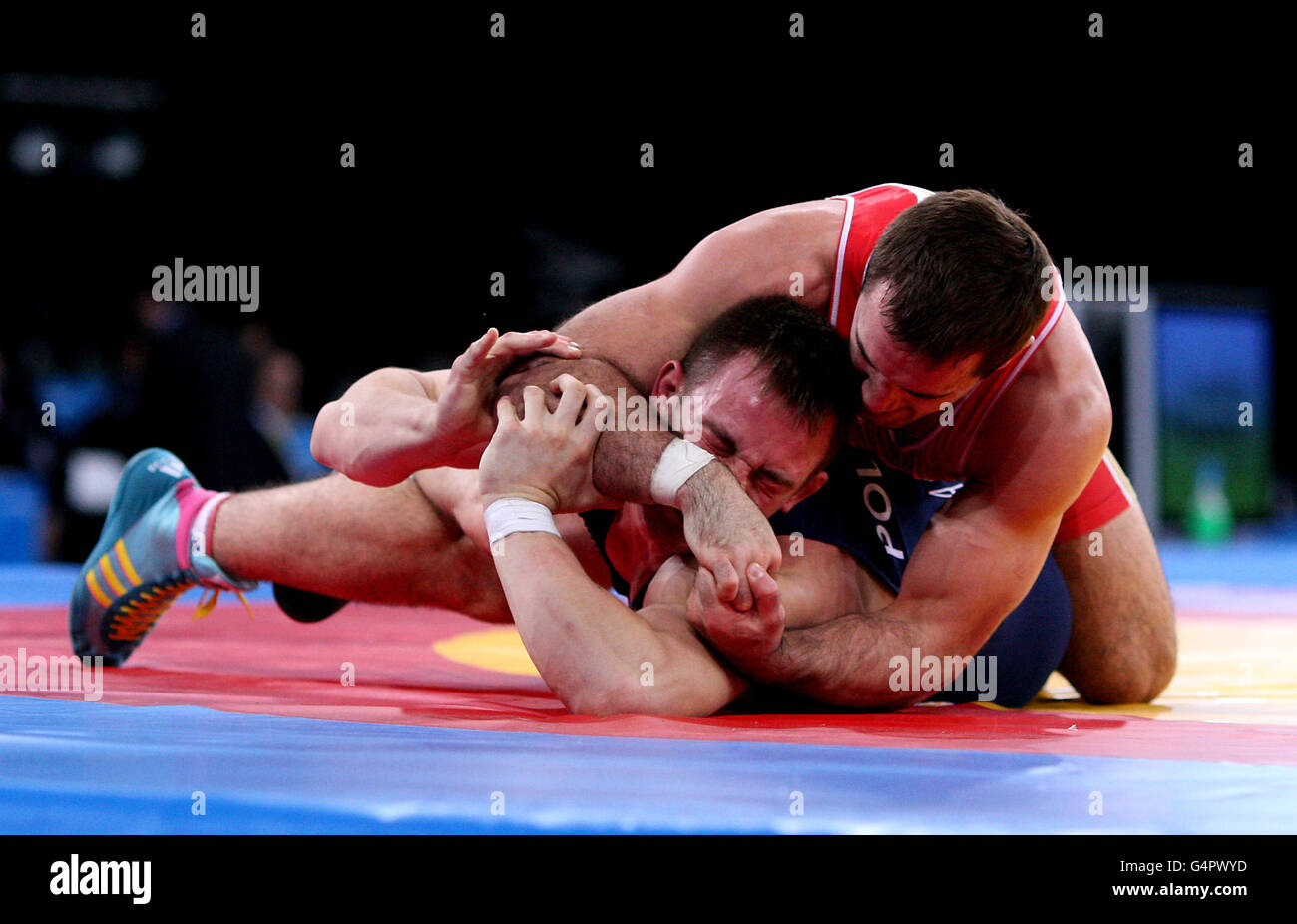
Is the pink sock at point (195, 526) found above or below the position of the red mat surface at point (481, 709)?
above

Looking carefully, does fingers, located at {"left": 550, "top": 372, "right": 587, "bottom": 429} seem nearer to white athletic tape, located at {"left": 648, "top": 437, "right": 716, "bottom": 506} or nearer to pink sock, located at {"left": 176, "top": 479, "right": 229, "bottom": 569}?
white athletic tape, located at {"left": 648, "top": 437, "right": 716, "bottom": 506}

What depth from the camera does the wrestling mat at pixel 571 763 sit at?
124 centimetres

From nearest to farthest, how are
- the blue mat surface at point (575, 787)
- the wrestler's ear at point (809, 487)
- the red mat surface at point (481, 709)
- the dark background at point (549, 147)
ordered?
the blue mat surface at point (575, 787)
the red mat surface at point (481, 709)
the wrestler's ear at point (809, 487)
the dark background at point (549, 147)

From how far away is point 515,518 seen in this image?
6.47ft

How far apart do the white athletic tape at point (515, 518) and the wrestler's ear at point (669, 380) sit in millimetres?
373

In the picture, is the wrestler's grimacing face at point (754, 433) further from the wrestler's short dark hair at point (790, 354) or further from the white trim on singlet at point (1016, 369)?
the white trim on singlet at point (1016, 369)

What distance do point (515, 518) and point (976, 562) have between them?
2.49 feet

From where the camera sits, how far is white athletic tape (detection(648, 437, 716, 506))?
6.38ft

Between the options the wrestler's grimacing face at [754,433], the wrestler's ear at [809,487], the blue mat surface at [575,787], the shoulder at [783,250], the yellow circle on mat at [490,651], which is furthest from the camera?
the yellow circle on mat at [490,651]

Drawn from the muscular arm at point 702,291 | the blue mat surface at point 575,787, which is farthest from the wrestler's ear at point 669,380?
the blue mat surface at point 575,787

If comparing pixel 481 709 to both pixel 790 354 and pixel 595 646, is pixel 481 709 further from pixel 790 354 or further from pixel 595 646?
pixel 790 354

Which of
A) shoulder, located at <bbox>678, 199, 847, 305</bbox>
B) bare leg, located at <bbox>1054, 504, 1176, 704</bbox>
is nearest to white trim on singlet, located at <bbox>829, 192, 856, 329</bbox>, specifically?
shoulder, located at <bbox>678, 199, 847, 305</bbox>

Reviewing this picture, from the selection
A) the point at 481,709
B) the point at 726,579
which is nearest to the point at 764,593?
the point at 726,579
